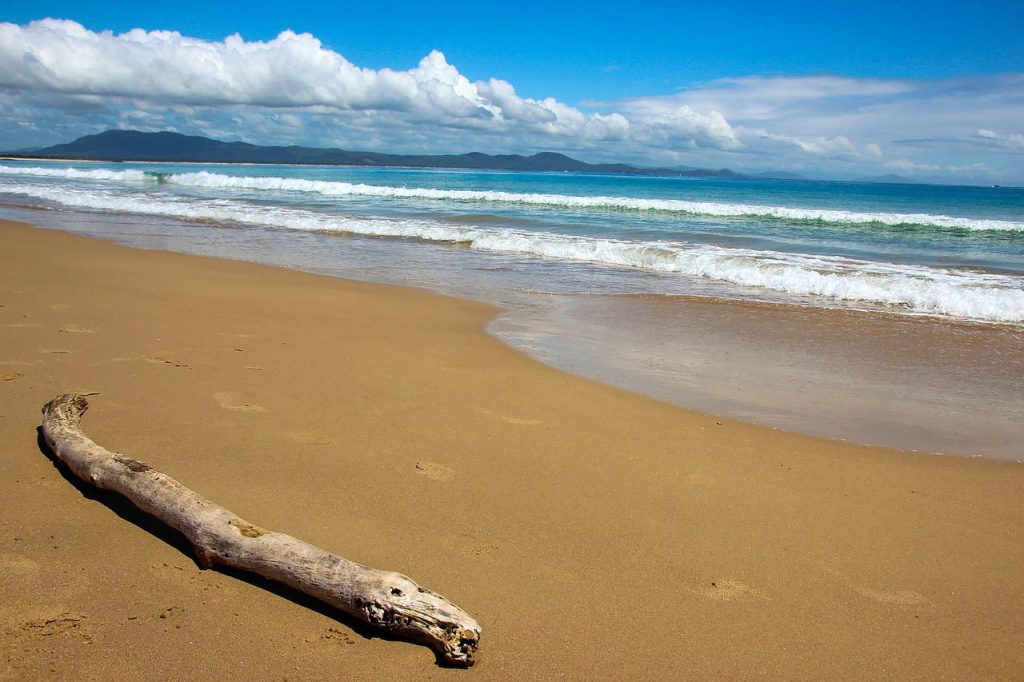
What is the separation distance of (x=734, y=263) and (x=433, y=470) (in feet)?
37.1

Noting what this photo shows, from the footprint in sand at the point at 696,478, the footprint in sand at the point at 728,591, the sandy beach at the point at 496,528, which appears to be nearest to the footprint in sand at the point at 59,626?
the sandy beach at the point at 496,528

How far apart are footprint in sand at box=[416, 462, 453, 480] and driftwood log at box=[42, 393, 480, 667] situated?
45.5 inches

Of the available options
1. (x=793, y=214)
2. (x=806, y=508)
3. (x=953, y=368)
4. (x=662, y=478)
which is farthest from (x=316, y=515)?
(x=793, y=214)

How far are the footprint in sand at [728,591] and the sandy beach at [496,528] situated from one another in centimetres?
1

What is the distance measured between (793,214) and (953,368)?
26634 mm

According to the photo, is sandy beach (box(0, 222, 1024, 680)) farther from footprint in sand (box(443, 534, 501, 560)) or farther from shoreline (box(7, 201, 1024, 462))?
shoreline (box(7, 201, 1024, 462))

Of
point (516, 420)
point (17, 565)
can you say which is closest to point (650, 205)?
point (516, 420)

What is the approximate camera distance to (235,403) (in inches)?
187

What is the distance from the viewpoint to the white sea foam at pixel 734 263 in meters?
10.8

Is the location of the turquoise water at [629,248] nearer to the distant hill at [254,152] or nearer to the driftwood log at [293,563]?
the driftwood log at [293,563]

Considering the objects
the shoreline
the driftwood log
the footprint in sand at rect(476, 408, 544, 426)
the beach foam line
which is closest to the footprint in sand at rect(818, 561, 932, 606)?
the driftwood log

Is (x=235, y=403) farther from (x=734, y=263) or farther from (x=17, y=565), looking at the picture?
(x=734, y=263)

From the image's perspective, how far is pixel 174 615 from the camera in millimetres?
2600

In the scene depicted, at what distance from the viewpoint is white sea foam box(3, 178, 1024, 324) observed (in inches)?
424
